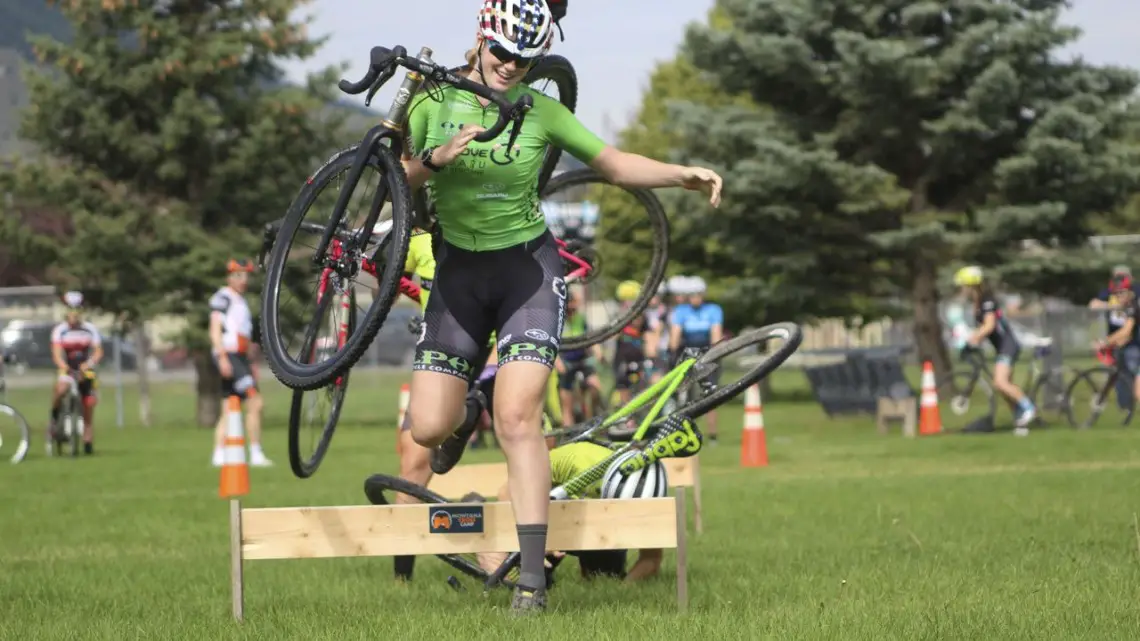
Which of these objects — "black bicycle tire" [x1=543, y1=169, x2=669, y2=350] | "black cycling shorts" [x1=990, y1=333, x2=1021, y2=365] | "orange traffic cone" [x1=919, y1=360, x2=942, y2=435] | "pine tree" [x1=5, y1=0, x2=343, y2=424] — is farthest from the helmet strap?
"pine tree" [x1=5, y1=0, x2=343, y2=424]

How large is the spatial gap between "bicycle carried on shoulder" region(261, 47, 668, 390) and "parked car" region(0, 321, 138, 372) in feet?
89.2

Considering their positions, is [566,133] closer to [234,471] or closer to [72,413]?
[234,471]

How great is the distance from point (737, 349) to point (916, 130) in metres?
22.3

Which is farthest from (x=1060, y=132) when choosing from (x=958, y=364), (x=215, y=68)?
(x=958, y=364)

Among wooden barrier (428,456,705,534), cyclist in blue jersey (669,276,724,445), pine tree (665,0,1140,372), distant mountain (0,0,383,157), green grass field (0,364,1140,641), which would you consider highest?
distant mountain (0,0,383,157)

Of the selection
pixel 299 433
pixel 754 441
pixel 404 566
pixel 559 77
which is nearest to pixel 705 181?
pixel 559 77

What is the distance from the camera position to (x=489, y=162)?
686 centimetres

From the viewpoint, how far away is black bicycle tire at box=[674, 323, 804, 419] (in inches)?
312

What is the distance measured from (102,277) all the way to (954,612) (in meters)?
25.1

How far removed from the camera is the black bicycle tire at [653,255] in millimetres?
9078

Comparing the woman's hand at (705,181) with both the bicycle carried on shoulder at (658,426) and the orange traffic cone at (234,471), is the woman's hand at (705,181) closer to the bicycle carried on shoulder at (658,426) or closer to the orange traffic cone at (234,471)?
the bicycle carried on shoulder at (658,426)

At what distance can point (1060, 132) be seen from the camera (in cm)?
2873

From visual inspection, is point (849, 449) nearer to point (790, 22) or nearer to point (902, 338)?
point (790, 22)

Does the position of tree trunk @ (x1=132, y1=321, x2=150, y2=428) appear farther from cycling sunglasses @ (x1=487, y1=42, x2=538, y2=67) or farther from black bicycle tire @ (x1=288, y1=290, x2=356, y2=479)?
cycling sunglasses @ (x1=487, y1=42, x2=538, y2=67)
